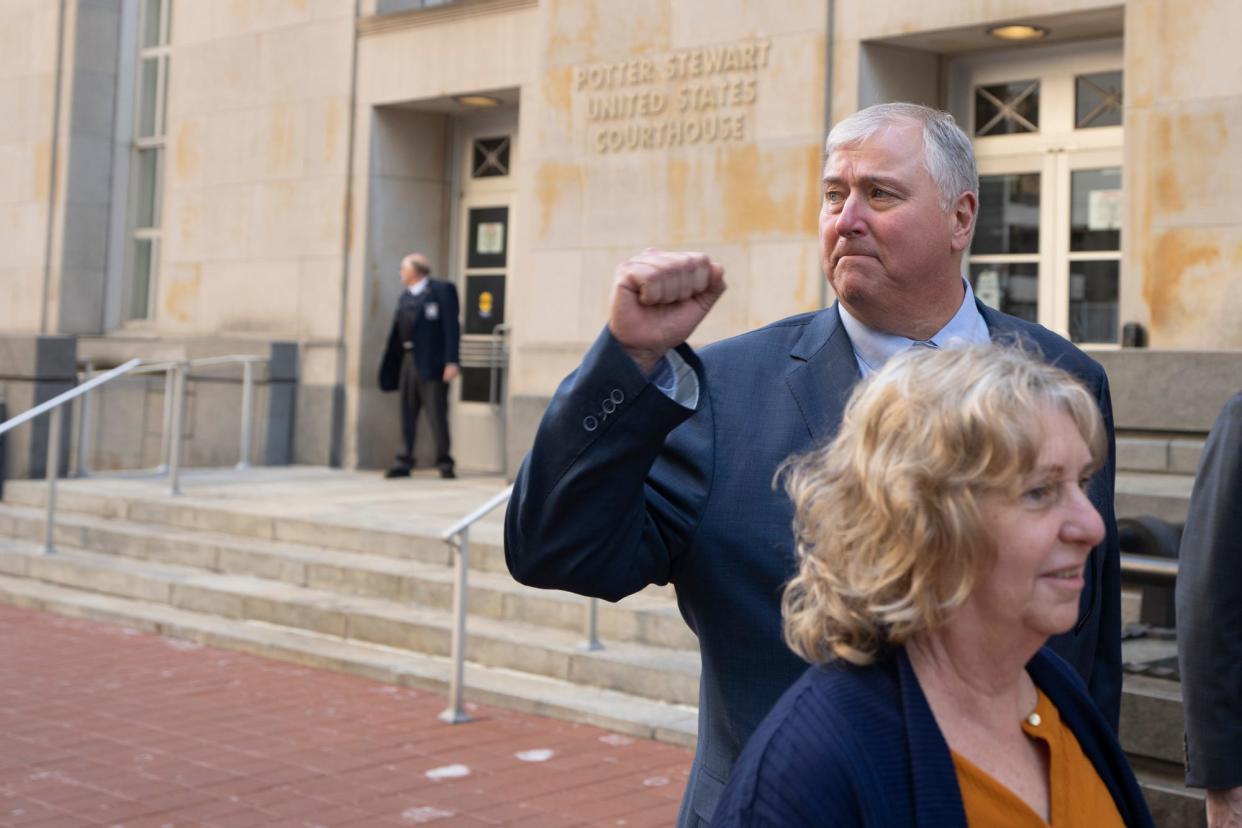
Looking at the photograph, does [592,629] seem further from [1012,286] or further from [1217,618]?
[1217,618]

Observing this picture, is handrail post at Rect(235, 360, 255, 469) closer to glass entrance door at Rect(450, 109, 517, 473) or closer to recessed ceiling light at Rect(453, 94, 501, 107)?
glass entrance door at Rect(450, 109, 517, 473)

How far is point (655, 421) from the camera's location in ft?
6.53

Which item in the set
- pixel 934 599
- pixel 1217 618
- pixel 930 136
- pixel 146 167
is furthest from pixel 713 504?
pixel 146 167

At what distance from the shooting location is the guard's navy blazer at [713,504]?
199 cm

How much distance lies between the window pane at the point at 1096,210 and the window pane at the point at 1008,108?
52cm

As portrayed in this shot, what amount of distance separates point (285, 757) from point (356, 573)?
3024 mm

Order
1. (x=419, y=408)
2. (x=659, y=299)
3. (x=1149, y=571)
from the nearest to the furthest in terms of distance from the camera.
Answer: (x=659, y=299)
(x=1149, y=571)
(x=419, y=408)

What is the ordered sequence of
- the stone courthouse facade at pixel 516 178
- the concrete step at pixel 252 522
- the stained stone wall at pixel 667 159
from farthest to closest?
1. the stained stone wall at pixel 667 159
2. the concrete step at pixel 252 522
3. the stone courthouse facade at pixel 516 178

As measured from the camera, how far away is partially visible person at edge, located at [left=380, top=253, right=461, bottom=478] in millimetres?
13164

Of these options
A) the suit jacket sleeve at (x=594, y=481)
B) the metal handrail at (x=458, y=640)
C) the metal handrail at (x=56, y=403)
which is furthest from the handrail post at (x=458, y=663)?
A: the suit jacket sleeve at (x=594, y=481)

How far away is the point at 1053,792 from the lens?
179 cm

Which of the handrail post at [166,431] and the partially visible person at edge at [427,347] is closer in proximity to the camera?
the partially visible person at edge at [427,347]

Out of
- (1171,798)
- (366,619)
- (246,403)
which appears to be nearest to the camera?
(1171,798)

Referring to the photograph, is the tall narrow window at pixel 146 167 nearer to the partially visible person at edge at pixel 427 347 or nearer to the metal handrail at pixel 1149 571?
the partially visible person at edge at pixel 427 347
